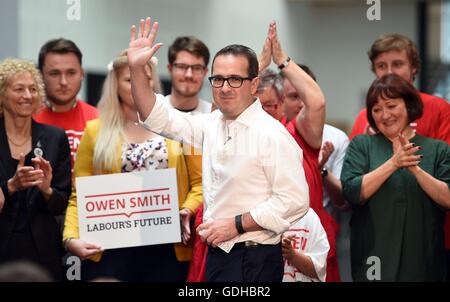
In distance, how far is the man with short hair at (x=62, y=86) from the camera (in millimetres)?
4059

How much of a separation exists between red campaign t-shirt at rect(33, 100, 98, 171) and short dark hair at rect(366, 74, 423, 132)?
55.5 inches

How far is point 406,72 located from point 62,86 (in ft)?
5.65

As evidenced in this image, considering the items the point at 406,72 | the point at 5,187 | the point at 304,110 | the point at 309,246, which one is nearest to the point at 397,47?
the point at 406,72

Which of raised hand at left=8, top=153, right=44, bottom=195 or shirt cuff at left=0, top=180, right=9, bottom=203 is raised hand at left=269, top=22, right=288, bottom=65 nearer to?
raised hand at left=8, top=153, right=44, bottom=195

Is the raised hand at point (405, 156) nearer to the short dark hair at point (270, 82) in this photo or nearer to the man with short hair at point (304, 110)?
the man with short hair at point (304, 110)

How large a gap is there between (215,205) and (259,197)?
175mm

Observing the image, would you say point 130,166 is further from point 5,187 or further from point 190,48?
point 190,48

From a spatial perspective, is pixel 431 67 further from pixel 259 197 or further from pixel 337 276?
pixel 259 197

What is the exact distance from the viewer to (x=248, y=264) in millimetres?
3049

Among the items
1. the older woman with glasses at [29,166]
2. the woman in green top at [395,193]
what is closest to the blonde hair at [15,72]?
the older woman with glasses at [29,166]

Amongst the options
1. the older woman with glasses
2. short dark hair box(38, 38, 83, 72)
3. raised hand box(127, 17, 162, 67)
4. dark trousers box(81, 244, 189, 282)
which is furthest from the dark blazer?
raised hand box(127, 17, 162, 67)

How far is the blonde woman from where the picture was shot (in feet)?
11.9

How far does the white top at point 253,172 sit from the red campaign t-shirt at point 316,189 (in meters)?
0.56
